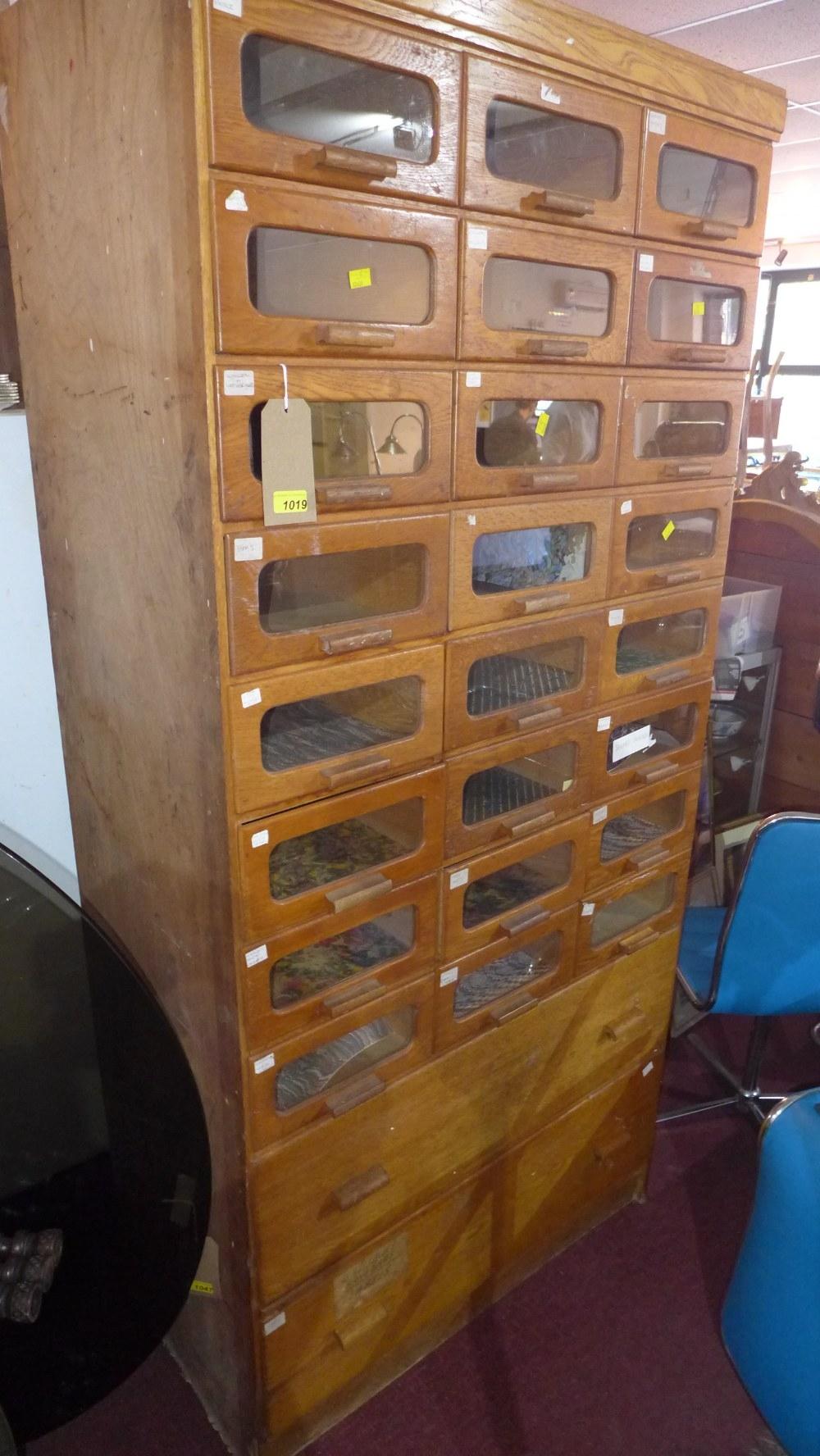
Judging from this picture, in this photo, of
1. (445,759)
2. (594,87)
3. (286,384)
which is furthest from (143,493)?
(594,87)

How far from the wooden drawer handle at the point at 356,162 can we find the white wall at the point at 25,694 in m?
0.62

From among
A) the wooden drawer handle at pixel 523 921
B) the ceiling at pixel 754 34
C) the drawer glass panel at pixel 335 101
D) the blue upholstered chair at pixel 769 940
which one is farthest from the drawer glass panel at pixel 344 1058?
the ceiling at pixel 754 34

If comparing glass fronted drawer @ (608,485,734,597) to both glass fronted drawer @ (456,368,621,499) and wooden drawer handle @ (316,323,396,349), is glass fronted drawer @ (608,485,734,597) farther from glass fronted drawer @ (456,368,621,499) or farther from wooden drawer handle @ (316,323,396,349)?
wooden drawer handle @ (316,323,396,349)

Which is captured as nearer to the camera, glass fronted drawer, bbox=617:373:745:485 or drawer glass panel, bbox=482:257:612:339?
drawer glass panel, bbox=482:257:612:339

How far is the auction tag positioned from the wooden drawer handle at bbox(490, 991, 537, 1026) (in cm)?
97

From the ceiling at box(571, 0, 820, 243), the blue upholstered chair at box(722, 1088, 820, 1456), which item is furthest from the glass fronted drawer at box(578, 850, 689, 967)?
the ceiling at box(571, 0, 820, 243)

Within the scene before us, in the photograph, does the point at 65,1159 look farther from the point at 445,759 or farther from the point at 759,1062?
the point at 759,1062

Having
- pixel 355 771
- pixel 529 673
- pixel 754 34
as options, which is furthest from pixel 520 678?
pixel 754 34

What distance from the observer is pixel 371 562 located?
1.42 meters

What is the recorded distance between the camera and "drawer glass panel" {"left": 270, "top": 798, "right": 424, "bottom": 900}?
143cm

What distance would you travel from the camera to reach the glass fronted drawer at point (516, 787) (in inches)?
59.2

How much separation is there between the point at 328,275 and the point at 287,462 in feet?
0.93

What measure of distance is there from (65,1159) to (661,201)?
5.66 ft

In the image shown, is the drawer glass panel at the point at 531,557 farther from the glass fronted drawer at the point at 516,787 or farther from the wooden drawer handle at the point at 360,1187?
the wooden drawer handle at the point at 360,1187
